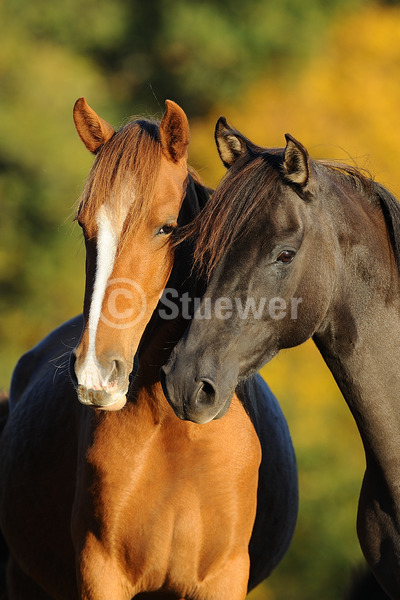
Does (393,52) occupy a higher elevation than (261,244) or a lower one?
lower

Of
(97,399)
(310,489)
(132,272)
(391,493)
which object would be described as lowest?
(310,489)

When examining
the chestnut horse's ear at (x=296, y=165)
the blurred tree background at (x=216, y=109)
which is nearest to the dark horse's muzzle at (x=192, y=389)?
the chestnut horse's ear at (x=296, y=165)

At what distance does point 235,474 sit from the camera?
323 cm

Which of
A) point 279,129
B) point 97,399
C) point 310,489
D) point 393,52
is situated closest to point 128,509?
point 97,399

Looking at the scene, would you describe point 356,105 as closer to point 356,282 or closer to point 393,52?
point 393,52

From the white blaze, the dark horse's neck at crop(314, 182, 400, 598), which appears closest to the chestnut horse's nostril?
the white blaze

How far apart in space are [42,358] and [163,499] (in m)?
1.97

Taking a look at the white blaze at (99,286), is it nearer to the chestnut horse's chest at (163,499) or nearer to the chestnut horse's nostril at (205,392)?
the chestnut horse's nostril at (205,392)

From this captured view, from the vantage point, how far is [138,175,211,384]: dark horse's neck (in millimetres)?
3109

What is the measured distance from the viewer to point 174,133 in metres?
3.15

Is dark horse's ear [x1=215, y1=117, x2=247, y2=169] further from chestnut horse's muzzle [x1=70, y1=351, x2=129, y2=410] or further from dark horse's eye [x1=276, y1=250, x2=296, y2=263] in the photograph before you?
chestnut horse's muzzle [x1=70, y1=351, x2=129, y2=410]

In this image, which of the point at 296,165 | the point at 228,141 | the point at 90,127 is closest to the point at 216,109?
the point at 90,127

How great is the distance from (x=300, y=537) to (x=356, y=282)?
27.7 ft

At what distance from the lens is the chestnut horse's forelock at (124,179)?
9.81 feet
